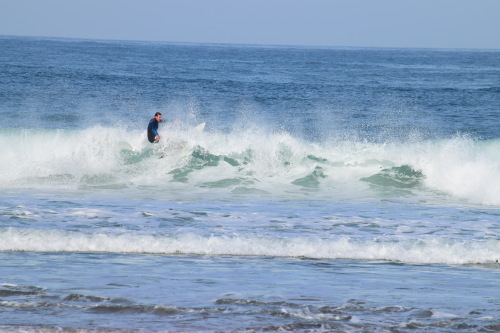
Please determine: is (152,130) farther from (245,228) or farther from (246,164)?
(245,228)

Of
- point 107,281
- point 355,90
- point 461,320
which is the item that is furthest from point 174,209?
point 355,90

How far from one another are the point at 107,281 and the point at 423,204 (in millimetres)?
8865

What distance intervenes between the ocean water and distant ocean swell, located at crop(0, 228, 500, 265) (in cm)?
3

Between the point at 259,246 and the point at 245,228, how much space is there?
1274mm

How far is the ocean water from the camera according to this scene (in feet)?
24.7

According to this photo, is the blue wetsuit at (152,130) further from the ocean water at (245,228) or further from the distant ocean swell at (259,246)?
the distant ocean swell at (259,246)

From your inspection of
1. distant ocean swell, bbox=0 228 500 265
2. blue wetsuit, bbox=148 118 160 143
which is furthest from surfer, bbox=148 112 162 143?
distant ocean swell, bbox=0 228 500 265

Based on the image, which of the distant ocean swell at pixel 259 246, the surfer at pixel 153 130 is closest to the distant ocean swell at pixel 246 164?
the surfer at pixel 153 130

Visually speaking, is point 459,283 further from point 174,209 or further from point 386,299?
point 174,209

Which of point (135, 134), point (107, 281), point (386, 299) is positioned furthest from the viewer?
point (135, 134)

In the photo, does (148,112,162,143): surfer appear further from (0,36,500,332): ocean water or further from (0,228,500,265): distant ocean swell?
(0,228,500,265): distant ocean swell

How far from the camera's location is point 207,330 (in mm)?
6859

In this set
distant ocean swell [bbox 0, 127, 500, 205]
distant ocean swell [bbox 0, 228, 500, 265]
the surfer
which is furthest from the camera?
the surfer

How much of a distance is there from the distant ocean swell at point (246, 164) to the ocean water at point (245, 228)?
0.07 metres
